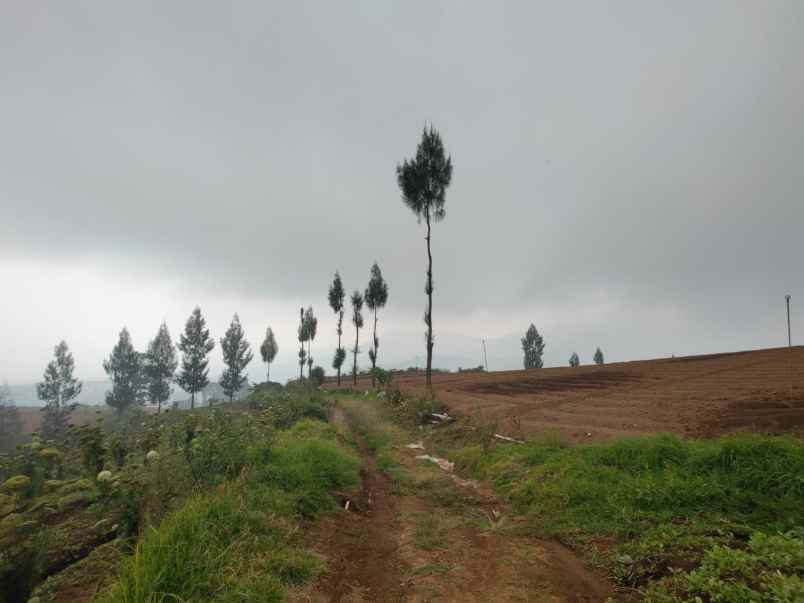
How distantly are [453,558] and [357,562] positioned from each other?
1107 mm

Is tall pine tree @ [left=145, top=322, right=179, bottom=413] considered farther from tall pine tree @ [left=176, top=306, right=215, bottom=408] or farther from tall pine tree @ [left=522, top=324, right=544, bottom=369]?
tall pine tree @ [left=522, top=324, right=544, bottom=369]

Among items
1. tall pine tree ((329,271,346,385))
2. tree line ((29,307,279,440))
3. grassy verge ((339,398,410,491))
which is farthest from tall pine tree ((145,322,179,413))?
grassy verge ((339,398,410,491))

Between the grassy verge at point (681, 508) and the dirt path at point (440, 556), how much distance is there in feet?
1.59

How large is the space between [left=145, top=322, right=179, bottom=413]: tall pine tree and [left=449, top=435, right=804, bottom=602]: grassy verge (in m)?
45.1

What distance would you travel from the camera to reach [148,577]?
2920 mm

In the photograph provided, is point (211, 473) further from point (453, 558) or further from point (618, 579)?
point (618, 579)

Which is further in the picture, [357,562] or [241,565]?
[357,562]

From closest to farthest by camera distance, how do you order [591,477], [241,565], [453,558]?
[241,565], [453,558], [591,477]

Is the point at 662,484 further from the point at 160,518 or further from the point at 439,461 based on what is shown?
the point at 160,518

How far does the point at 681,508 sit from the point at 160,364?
159ft

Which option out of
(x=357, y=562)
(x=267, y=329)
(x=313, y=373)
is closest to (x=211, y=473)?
(x=357, y=562)

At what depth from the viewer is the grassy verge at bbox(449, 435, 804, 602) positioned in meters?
3.12

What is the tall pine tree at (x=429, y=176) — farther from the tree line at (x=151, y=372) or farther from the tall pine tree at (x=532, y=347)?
the tall pine tree at (x=532, y=347)

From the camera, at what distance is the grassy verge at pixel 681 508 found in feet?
10.2
